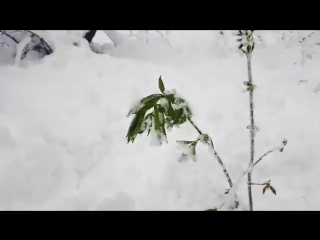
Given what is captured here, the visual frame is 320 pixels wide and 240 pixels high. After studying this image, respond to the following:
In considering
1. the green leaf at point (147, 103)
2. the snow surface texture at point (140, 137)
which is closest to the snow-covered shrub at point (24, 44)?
the snow surface texture at point (140, 137)

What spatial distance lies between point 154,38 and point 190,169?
45.3 inches

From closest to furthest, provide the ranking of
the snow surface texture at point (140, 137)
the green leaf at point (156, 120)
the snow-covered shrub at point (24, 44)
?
1. the green leaf at point (156, 120)
2. the snow surface texture at point (140, 137)
3. the snow-covered shrub at point (24, 44)

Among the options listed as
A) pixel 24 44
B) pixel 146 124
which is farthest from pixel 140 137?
pixel 24 44

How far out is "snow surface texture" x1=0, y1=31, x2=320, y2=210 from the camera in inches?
47.3

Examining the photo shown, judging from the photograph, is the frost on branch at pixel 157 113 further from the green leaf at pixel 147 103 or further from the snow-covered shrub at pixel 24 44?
the snow-covered shrub at pixel 24 44

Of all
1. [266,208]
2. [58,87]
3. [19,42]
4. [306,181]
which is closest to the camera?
[266,208]

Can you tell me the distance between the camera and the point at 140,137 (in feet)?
4.65

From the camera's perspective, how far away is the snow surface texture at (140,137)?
1.20 meters

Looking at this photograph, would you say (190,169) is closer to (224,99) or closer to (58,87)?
(224,99)

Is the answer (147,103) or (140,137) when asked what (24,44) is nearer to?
(140,137)

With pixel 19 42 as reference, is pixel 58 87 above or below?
below
